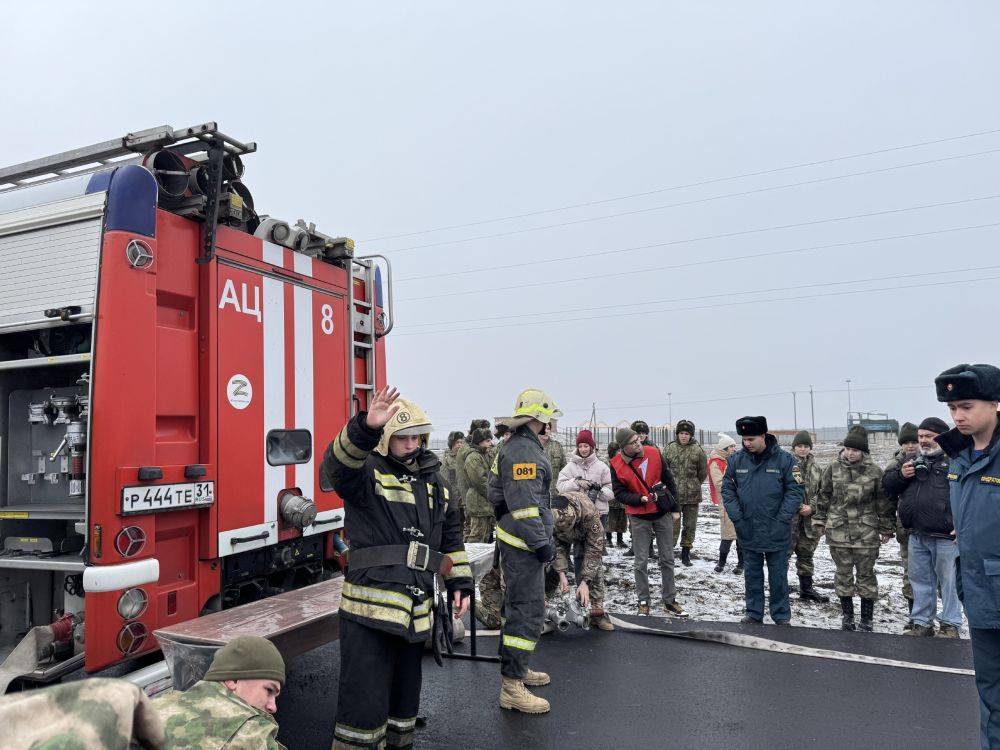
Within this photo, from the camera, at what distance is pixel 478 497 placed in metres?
8.84

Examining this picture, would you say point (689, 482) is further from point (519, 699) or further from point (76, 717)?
point (76, 717)

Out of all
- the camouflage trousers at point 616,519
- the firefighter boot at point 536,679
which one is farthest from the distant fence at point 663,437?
the firefighter boot at point 536,679

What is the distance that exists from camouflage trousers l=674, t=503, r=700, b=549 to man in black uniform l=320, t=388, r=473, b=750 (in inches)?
246

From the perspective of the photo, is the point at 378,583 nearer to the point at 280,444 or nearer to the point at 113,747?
the point at 280,444

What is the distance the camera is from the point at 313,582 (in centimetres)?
476

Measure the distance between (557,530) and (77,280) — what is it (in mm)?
3964

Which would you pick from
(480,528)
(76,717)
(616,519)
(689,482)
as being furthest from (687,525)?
(76,717)

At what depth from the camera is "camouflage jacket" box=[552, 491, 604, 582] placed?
584 centimetres

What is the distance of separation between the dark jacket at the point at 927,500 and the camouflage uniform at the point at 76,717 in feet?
21.0

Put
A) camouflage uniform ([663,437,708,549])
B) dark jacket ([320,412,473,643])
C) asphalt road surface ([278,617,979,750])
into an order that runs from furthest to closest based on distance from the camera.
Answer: camouflage uniform ([663,437,708,549])
asphalt road surface ([278,617,979,750])
dark jacket ([320,412,473,643])

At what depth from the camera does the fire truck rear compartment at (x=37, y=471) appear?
3.76m

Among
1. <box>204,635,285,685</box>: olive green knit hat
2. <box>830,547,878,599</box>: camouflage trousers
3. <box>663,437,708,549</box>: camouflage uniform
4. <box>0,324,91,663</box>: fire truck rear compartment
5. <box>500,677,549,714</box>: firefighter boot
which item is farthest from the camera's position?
<box>663,437,708,549</box>: camouflage uniform

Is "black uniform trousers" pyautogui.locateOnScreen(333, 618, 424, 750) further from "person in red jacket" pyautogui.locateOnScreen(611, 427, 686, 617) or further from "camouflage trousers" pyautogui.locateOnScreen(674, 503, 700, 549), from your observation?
"camouflage trousers" pyautogui.locateOnScreen(674, 503, 700, 549)

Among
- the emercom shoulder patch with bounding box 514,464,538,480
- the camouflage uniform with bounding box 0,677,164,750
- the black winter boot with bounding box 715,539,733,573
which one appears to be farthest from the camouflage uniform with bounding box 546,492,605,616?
the camouflage uniform with bounding box 0,677,164,750
